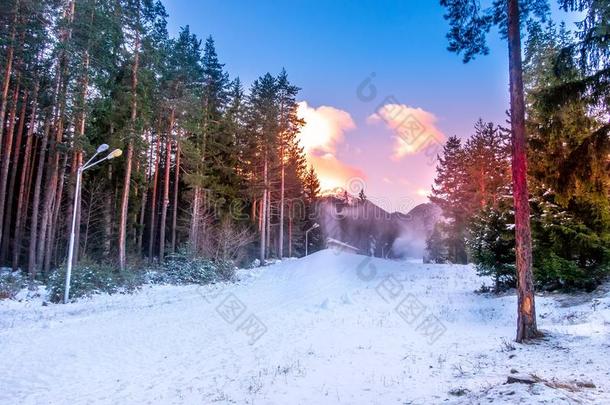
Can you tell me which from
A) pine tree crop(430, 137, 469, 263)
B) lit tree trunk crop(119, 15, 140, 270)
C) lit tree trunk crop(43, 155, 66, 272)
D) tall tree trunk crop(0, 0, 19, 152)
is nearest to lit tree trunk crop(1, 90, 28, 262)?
lit tree trunk crop(43, 155, 66, 272)

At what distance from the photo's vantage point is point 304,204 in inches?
2103

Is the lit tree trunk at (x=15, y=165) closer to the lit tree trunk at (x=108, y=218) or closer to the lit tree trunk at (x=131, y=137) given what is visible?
the lit tree trunk at (x=108, y=218)

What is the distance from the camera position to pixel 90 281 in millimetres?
17141

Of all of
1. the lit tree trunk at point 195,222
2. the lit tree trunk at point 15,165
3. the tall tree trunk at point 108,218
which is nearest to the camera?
the lit tree trunk at point 15,165

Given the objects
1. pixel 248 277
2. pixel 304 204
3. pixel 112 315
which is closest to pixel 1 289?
pixel 112 315

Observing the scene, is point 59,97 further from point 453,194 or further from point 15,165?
point 453,194

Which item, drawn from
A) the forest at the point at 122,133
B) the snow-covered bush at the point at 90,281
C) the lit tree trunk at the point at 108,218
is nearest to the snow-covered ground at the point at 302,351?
the snow-covered bush at the point at 90,281

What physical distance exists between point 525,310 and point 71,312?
45.4 ft

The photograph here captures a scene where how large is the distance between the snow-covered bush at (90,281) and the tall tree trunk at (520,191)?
52.3 feet

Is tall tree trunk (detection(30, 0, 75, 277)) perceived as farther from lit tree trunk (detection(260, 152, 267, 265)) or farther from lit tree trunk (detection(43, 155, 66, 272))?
lit tree trunk (detection(260, 152, 267, 265))

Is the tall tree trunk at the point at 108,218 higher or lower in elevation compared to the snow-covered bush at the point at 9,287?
higher

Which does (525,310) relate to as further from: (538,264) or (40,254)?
(40,254)

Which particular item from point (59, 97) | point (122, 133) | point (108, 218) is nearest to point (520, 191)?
point (59, 97)

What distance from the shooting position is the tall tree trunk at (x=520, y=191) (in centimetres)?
849
